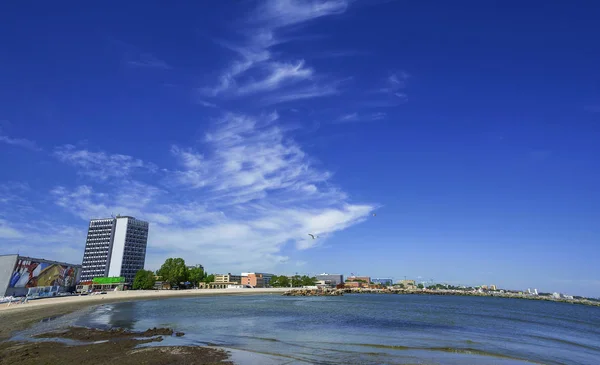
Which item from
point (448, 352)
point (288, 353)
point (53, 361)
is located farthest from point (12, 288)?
point (448, 352)

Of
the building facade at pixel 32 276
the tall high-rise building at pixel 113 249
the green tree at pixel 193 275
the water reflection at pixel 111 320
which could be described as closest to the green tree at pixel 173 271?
the green tree at pixel 193 275

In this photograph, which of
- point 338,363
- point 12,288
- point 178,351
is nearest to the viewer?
point 338,363

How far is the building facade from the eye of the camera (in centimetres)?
7712

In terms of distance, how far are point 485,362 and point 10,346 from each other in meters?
30.9

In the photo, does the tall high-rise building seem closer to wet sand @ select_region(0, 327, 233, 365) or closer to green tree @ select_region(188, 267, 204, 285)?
green tree @ select_region(188, 267, 204, 285)

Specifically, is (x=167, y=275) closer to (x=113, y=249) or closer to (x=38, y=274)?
(x=113, y=249)

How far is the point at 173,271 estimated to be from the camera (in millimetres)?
153875

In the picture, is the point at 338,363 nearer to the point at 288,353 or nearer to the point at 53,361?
the point at 288,353

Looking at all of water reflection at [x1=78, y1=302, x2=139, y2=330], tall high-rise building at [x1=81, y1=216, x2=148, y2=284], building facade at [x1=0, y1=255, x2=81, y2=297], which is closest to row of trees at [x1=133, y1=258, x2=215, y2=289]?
tall high-rise building at [x1=81, y1=216, x2=148, y2=284]

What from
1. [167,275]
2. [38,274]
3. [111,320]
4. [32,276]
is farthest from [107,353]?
[167,275]

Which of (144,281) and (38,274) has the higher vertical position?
(38,274)

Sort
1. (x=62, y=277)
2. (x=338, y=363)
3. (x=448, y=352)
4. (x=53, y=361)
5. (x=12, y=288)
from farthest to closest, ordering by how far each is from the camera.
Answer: (x=62, y=277) < (x=12, y=288) < (x=448, y=352) < (x=338, y=363) < (x=53, y=361)

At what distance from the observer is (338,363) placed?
758 inches

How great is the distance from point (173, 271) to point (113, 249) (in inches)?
2166
